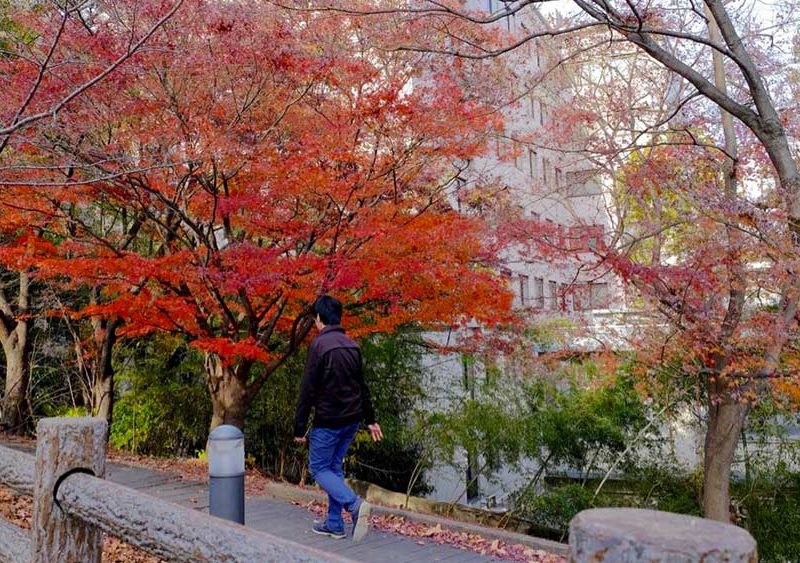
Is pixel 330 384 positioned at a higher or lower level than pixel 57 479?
higher

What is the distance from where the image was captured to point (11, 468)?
338cm

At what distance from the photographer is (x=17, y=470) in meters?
3.30

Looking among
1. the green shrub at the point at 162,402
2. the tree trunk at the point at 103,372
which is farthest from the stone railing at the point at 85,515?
the green shrub at the point at 162,402

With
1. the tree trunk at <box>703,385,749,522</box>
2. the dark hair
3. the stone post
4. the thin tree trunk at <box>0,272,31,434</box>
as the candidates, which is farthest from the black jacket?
the thin tree trunk at <box>0,272,31,434</box>

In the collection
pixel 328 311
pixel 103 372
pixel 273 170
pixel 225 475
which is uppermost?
pixel 273 170

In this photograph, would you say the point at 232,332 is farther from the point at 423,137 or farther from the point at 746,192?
the point at 746,192

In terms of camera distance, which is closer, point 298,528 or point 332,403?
point 332,403

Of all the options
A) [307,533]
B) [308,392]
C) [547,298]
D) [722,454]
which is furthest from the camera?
[547,298]

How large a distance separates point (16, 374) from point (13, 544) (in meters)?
9.67


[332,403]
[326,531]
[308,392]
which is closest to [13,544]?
[308,392]

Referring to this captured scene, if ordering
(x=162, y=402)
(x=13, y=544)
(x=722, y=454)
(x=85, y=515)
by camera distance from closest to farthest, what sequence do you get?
1. (x=85, y=515)
2. (x=13, y=544)
3. (x=722, y=454)
4. (x=162, y=402)

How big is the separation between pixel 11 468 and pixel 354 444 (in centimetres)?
882

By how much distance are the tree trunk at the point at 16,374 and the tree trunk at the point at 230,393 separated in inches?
169

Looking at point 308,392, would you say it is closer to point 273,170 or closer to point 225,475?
point 225,475
